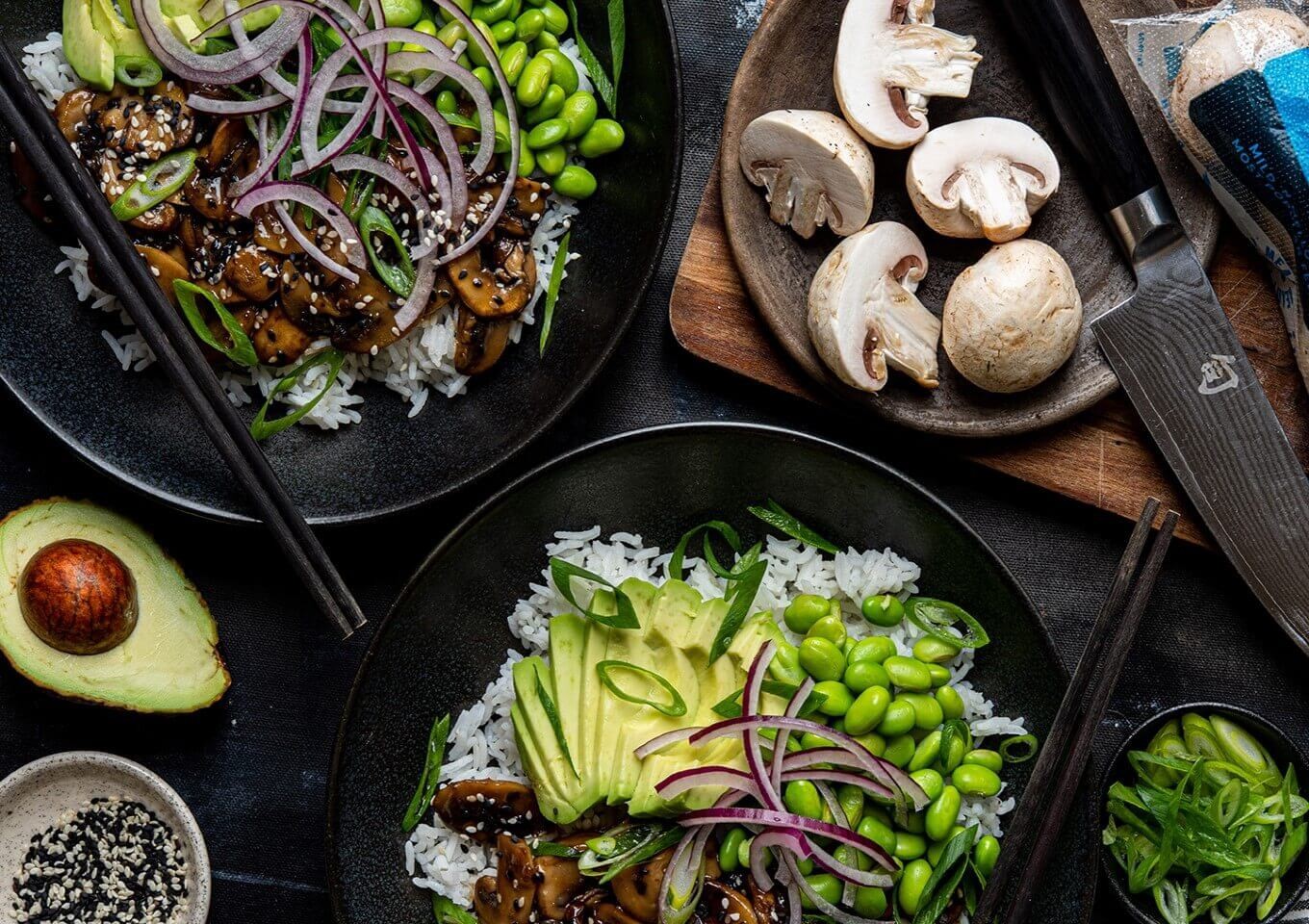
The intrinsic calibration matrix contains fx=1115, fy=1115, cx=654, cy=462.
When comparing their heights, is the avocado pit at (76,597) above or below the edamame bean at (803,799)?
→ above

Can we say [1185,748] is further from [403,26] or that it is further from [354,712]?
[403,26]

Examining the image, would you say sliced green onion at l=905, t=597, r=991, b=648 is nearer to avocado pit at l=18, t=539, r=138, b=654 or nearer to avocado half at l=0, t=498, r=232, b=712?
avocado half at l=0, t=498, r=232, b=712

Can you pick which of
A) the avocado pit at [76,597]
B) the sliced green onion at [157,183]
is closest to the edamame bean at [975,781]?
the avocado pit at [76,597]

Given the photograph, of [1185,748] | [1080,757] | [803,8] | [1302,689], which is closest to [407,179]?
[803,8]

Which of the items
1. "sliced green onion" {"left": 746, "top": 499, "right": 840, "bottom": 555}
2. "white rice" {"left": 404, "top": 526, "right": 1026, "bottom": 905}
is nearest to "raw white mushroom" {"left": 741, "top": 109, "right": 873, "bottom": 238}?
"sliced green onion" {"left": 746, "top": 499, "right": 840, "bottom": 555}

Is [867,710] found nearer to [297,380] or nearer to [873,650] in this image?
[873,650]

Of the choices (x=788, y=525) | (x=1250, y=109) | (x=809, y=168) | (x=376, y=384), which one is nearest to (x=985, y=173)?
(x=809, y=168)

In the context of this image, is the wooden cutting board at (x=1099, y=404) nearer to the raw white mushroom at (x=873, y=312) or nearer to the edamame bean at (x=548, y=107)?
the raw white mushroom at (x=873, y=312)
